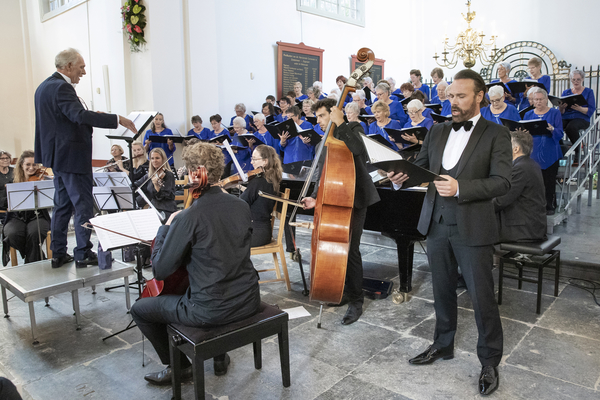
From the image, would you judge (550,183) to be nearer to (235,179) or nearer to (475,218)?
(475,218)

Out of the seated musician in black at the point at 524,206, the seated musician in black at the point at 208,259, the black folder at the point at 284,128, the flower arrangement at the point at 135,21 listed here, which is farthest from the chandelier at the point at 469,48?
Result: the seated musician in black at the point at 208,259

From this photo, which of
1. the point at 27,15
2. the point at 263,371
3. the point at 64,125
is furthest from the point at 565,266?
the point at 27,15

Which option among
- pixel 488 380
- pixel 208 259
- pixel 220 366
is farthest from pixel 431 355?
pixel 208 259

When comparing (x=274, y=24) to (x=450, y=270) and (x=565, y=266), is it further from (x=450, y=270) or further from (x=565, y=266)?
(x=450, y=270)

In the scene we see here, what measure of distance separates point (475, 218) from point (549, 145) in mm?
3793

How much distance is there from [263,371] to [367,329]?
3.01ft

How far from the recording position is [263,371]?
276 centimetres

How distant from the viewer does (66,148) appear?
137 inches

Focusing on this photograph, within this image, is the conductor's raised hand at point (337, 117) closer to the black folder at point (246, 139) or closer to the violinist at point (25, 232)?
the violinist at point (25, 232)

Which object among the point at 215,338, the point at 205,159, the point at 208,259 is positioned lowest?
the point at 215,338

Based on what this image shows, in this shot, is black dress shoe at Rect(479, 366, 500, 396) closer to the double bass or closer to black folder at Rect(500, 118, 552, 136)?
the double bass

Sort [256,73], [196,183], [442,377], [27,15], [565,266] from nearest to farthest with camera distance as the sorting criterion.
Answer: [196,183] < [442,377] < [565,266] < [256,73] < [27,15]

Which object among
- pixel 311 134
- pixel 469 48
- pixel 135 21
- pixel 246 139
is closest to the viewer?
pixel 311 134

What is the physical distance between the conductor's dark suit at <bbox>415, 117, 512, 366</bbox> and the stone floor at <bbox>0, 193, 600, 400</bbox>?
14.1 inches
